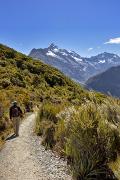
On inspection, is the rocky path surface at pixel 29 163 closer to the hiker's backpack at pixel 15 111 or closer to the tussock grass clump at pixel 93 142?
the tussock grass clump at pixel 93 142

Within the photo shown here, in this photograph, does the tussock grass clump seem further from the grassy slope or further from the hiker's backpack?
the grassy slope

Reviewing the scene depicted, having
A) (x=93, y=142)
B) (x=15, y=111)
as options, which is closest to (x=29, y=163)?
(x=93, y=142)

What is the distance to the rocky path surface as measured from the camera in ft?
37.9

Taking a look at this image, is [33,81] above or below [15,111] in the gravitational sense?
above

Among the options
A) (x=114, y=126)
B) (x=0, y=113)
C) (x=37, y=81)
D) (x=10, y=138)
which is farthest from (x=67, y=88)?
(x=114, y=126)

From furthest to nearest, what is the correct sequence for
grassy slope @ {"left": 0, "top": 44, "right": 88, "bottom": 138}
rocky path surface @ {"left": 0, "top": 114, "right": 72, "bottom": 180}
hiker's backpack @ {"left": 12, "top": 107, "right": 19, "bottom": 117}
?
grassy slope @ {"left": 0, "top": 44, "right": 88, "bottom": 138} < hiker's backpack @ {"left": 12, "top": 107, "right": 19, "bottom": 117} < rocky path surface @ {"left": 0, "top": 114, "right": 72, "bottom": 180}

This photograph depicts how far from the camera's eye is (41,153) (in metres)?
14.8

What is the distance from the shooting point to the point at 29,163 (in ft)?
43.3

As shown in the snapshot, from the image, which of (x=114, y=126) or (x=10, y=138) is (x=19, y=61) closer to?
(x=10, y=138)

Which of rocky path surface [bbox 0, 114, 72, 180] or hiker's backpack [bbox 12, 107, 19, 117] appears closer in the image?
rocky path surface [bbox 0, 114, 72, 180]

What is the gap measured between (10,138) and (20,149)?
134 inches

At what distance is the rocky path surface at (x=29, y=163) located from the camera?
11562mm

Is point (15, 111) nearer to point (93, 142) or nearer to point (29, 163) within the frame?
point (29, 163)

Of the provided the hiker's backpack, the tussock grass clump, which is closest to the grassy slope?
the hiker's backpack
